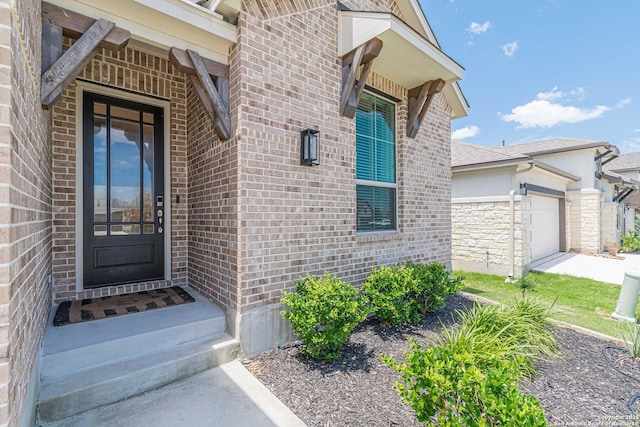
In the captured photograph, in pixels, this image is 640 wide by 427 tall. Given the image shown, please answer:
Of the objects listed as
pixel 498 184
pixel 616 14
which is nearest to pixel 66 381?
pixel 498 184

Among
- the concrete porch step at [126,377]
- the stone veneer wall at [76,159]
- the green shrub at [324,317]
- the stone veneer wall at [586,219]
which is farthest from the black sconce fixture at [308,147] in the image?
the stone veneer wall at [586,219]

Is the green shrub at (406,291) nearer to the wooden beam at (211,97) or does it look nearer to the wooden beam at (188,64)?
the wooden beam at (211,97)

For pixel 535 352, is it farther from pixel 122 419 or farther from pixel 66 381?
pixel 66 381

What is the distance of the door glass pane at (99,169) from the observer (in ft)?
12.6

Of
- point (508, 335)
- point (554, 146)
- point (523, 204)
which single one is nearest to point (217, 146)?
point (508, 335)

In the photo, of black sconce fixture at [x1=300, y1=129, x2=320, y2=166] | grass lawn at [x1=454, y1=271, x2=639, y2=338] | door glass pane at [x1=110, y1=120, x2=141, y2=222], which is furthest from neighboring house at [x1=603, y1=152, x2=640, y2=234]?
door glass pane at [x1=110, y1=120, x2=141, y2=222]

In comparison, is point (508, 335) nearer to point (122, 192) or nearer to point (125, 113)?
point (122, 192)

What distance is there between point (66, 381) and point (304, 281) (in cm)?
223

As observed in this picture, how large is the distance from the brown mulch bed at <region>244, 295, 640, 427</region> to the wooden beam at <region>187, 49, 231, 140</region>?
2.58 m

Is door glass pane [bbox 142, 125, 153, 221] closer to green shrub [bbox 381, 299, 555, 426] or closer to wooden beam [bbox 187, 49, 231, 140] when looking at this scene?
wooden beam [bbox 187, 49, 231, 140]

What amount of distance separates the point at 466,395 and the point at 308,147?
285 centimetres

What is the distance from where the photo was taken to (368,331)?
3.85m

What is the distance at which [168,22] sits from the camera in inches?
116

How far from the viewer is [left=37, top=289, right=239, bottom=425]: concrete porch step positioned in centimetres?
235
